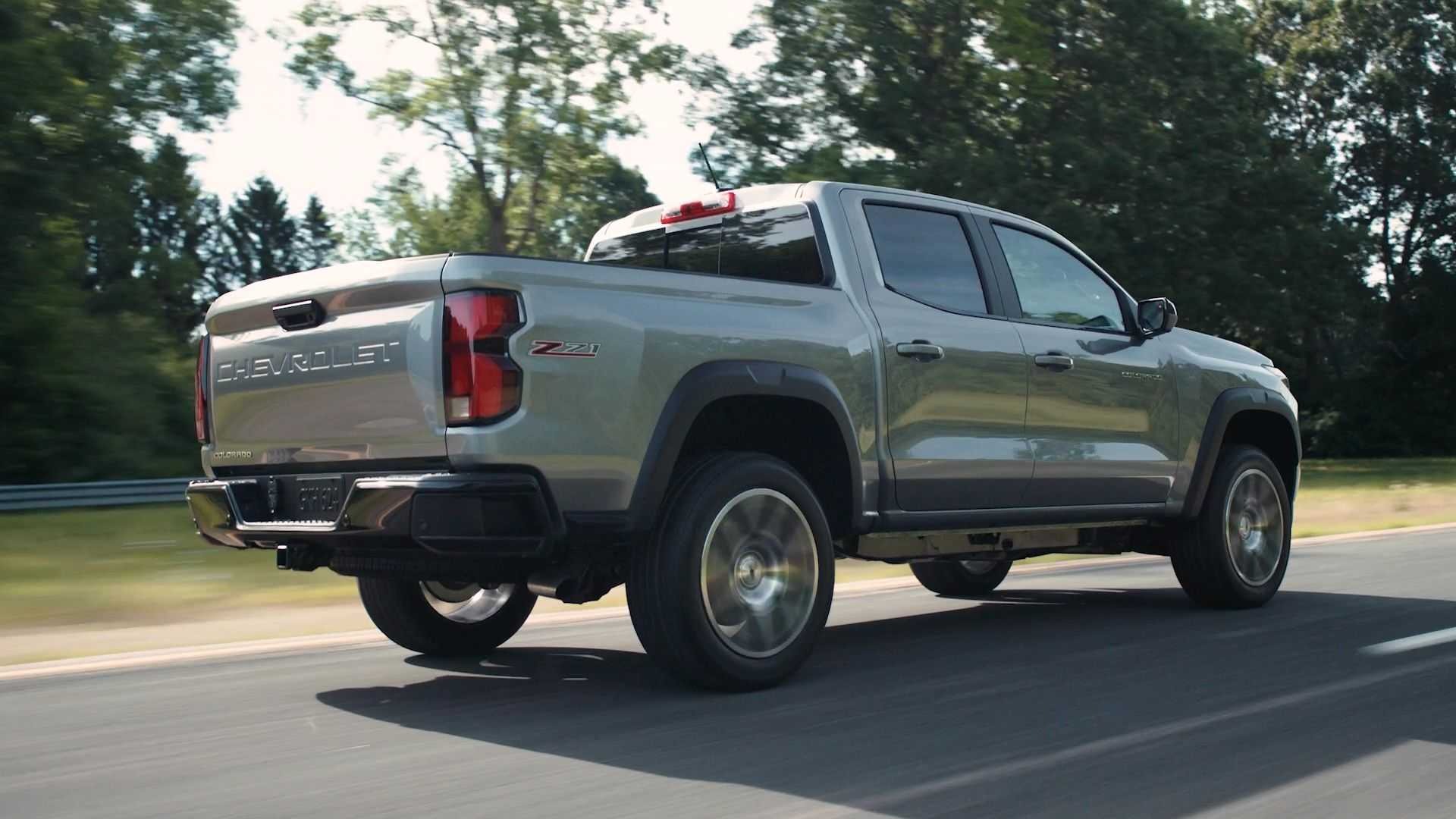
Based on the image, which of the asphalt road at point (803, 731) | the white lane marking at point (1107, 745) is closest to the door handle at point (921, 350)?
the asphalt road at point (803, 731)

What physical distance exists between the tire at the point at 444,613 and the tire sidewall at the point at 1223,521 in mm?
3517

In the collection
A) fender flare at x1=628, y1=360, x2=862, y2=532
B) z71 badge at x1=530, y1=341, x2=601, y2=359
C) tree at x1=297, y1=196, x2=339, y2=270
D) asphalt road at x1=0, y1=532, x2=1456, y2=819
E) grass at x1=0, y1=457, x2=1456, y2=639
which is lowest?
grass at x1=0, y1=457, x2=1456, y2=639

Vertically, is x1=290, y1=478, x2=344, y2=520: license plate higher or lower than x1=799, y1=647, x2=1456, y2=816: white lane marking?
higher

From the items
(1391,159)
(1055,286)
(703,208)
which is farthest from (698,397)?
(1391,159)

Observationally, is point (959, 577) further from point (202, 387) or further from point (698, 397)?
point (202, 387)

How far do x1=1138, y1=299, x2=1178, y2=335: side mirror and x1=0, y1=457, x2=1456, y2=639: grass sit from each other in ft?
11.0

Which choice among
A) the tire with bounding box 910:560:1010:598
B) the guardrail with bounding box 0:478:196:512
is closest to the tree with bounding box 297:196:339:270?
the guardrail with bounding box 0:478:196:512

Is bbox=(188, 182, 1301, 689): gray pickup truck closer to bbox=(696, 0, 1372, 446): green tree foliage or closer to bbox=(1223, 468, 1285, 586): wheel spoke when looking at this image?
bbox=(1223, 468, 1285, 586): wheel spoke

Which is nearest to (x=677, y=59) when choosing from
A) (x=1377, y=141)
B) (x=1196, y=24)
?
(x=1196, y=24)

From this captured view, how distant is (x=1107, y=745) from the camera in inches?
181

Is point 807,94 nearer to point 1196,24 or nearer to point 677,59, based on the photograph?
point 677,59

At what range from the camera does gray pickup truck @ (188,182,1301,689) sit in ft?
15.9

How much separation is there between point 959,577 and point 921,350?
313cm

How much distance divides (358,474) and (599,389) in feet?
2.89
